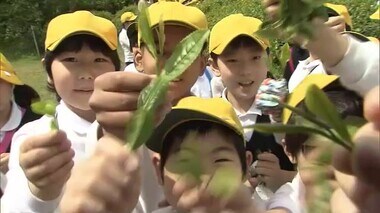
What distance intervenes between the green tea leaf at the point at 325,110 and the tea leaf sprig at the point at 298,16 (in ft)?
0.31

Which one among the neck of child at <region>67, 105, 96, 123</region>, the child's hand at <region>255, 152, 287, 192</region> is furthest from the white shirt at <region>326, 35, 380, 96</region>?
the neck of child at <region>67, 105, 96, 123</region>

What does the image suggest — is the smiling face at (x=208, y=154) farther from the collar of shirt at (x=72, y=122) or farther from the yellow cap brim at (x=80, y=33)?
the yellow cap brim at (x=80, y=33)

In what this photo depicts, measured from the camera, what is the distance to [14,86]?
237 cm

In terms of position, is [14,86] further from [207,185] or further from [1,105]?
[207,185]

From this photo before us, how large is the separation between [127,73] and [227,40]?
4.24 feet

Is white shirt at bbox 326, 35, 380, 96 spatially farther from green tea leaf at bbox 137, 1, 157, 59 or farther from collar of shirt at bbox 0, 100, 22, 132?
collar of shirt at bbox 0, 100, 22, 132

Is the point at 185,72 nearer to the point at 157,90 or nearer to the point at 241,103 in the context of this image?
the point at 157,90

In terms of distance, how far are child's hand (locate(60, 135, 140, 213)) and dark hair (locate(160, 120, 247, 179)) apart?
311 mm

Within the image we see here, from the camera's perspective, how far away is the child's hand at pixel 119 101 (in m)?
0.81

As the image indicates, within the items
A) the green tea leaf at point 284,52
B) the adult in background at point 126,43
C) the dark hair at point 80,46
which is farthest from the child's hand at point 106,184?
the adult in background at point 126,43

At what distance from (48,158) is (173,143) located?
0.26 m

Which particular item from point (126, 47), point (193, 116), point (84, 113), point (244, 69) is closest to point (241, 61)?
point (244, 69)

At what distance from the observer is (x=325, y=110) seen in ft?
2.15

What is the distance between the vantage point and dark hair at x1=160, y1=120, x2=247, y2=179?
1.10 metres
